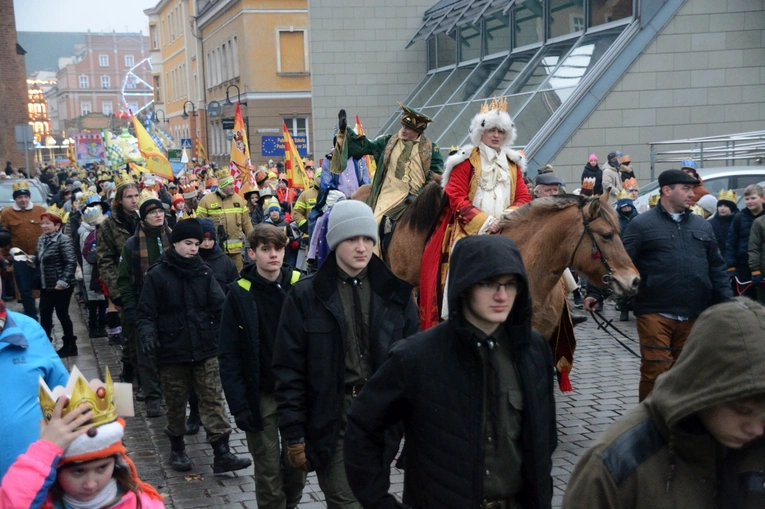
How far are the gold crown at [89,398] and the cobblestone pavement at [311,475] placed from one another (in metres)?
3.24

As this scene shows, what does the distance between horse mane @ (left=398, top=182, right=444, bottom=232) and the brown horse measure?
64.1 inches

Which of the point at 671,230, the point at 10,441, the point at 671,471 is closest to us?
the point at 671,471

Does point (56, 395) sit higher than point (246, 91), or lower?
lower

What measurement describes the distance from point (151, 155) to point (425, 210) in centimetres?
1252

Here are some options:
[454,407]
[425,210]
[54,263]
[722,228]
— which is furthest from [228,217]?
[454,407]

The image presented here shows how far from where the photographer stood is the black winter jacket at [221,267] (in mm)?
8023

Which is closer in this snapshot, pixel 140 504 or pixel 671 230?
pixel 140 504

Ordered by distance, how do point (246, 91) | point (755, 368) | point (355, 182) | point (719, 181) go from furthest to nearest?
1. point (246, 91)
2. point (719, 181)
3. point (355, 182)
4. point (755, 368)

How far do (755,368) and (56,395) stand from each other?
2.34 meters

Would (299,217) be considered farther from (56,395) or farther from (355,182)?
(56,395)

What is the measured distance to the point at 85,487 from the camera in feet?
9.84

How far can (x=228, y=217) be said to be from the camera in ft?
40.8

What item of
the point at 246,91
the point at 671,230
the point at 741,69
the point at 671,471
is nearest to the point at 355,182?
the point at 671,230

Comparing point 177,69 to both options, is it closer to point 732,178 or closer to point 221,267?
point 732,178
